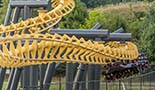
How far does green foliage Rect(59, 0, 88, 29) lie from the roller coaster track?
1853cm

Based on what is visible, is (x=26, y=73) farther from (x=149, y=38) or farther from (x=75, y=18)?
(x=75, y=18)

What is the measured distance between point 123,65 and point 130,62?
24 centimetres

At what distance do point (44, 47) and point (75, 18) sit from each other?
22.7 metres

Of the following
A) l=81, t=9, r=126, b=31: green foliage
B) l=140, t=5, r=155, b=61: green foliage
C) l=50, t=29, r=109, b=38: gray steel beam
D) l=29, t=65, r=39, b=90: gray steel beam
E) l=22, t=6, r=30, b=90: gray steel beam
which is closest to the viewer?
l=29, t=65, r=39, b=90: gray steel beam

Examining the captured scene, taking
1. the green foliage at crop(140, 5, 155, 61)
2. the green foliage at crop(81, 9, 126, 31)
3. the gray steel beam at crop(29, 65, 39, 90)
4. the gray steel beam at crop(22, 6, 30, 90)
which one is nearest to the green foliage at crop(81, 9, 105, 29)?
the green foliage at crop(81, 9, 126, 31)

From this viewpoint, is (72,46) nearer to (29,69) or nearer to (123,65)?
(29,69)

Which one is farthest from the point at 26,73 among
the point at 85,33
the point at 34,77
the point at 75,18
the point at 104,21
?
the point at 75,18

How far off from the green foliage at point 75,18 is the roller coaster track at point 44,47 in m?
18.5

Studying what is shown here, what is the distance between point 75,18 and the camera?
32.2m

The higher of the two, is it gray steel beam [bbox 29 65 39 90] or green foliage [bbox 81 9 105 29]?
green foliage [bbox 81 9 105 29]

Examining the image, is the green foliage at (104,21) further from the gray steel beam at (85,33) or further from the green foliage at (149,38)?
the gray steel beam at (85,33)

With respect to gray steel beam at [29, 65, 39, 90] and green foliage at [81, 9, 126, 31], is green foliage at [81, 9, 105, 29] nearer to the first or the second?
green foliage at [81, 9, 126, 31]

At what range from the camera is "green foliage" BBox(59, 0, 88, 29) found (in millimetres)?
30859

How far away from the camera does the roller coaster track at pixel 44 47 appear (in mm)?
9234
